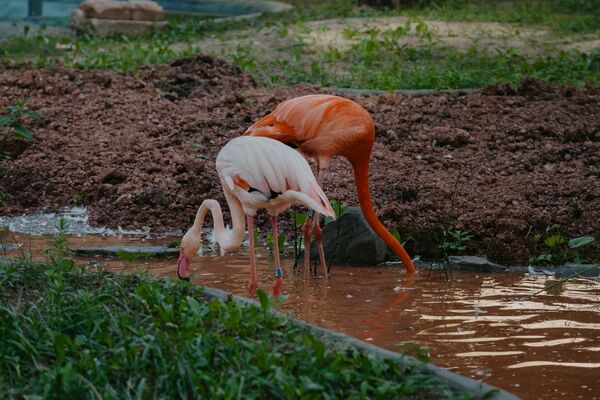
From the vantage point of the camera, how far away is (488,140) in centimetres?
840

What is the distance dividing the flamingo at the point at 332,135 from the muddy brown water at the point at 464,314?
0.91 ft

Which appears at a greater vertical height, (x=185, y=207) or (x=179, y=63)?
(x=179, y=63)

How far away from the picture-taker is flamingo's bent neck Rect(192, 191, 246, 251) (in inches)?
217

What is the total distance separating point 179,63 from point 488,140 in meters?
3.61

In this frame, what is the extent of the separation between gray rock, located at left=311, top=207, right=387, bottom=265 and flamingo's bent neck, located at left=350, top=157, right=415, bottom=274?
33cm

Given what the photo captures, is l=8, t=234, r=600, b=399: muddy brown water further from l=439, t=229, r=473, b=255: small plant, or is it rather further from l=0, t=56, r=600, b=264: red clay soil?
l=0, t=56, r=600, b=264: red clay soil

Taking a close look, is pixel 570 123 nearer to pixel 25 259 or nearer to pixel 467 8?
pixel 25 259

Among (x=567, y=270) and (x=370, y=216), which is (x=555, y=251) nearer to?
(x=567, y=270)

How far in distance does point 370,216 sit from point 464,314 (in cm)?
105

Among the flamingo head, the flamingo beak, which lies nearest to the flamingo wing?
the flamingo head

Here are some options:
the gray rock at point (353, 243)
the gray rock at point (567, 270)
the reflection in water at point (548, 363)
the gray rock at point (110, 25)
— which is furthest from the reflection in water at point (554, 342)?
the gray rock at point (110, 25)

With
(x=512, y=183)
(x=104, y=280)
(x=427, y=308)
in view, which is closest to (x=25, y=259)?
(x=104, y=280)

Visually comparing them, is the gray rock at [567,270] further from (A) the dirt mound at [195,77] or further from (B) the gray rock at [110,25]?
(B) the gray rock at [110,25]

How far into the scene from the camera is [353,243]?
659 centimetres
